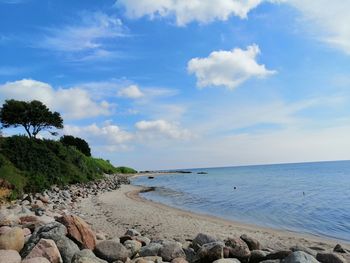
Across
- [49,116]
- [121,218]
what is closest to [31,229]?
[121,218]

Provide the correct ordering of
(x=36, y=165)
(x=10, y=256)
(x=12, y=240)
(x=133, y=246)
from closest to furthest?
(x=10, y=256) → (x=12, y=240) → (x=133, y=246) → (x=36, y=165)

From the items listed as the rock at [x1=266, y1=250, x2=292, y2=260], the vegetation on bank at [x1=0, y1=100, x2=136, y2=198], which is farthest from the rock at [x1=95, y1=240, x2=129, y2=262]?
the vegetation on bank at [x1=0, y1=100, x2=136, y2=198]

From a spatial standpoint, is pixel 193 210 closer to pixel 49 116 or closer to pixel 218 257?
pixel 218 257

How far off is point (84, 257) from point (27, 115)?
4468cm

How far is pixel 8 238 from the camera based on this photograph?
8344mm

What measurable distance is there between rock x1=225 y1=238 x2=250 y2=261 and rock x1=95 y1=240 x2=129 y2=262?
247 cm

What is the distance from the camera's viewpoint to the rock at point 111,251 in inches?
334

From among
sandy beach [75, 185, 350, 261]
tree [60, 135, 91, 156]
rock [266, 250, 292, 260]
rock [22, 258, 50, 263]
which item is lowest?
sandy beach [75, 185, 350, 261]

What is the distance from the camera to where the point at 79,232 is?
9.07 meters

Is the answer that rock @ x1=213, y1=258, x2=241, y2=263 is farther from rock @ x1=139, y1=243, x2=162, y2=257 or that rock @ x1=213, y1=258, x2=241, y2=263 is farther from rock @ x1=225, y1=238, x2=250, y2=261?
rock @ x1=139, y1=243, x2=162, y2=257

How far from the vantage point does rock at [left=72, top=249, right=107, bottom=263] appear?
7.53m

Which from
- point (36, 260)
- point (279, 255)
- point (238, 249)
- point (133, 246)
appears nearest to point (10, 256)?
point (36, 260)

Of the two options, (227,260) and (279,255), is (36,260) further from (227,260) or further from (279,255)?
(279,255)

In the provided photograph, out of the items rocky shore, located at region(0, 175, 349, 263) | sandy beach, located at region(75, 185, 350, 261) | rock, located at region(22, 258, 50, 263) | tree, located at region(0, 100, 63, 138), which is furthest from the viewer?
tree, located at region(0, 100, 63, 138)
